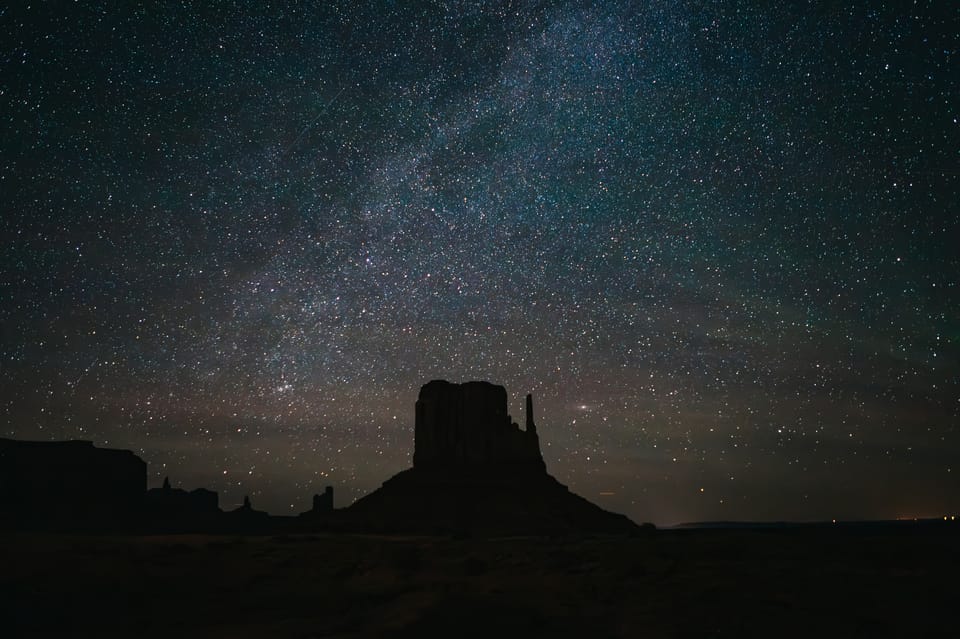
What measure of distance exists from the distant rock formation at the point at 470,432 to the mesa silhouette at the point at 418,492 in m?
0.18

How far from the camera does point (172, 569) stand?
33.2 metres

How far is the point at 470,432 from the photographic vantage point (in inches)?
4508

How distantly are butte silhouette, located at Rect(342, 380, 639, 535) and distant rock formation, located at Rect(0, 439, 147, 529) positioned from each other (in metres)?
42.3

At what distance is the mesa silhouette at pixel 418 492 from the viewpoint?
8356 centimetres

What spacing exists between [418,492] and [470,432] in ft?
71.1

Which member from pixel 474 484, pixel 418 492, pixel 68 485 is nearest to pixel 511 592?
pixel 418 492

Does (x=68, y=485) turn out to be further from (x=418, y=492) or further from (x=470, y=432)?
(x=470, y=432)

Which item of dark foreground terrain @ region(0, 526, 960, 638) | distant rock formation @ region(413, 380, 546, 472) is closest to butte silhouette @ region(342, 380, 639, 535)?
distant rock formation @ region(413, 380, 546, 472)

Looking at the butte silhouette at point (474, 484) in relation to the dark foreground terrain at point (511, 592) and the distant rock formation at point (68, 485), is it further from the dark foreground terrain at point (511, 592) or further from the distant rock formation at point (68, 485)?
the dark foreground terrain at point (511, 592)

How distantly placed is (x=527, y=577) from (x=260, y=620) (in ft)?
33.9

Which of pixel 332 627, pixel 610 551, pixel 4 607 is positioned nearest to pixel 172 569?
pixel 4 607

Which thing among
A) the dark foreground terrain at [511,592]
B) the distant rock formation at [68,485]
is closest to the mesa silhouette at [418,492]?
the distant rock formation at [68,485]

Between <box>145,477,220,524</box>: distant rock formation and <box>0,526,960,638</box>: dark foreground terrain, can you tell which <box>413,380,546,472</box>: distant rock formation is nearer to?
<box>145,477,220,524</box>: distant rock formation

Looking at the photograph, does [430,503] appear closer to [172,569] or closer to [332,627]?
[172,569]
